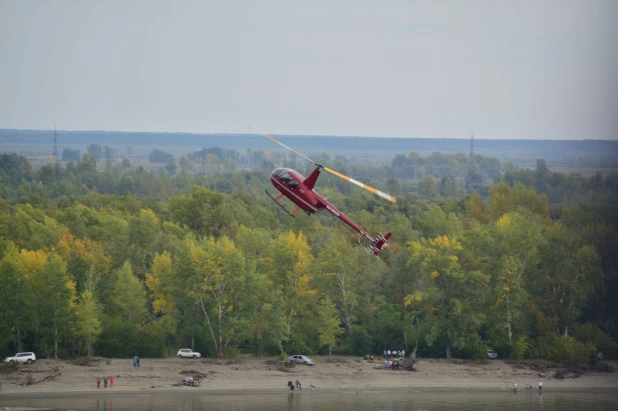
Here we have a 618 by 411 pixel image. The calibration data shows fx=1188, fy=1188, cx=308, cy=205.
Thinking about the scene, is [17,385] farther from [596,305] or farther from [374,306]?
[596,305]

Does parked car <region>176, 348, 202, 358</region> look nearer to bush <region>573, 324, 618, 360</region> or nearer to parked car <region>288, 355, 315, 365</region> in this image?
parked car <region>288, 355, 315, 365</region>

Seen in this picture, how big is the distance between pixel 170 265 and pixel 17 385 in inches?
757

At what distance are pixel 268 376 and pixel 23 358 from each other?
59.5ft

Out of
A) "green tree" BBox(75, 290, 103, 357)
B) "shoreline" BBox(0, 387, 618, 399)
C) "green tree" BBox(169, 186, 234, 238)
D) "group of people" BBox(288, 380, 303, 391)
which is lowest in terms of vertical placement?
"shoreline" BBox(0, 387, 618, 399)

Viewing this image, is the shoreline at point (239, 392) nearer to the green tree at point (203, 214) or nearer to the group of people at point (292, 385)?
the group of people at point (292, 385)

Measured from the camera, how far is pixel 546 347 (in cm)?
9675

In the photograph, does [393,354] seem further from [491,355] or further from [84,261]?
[84,261]

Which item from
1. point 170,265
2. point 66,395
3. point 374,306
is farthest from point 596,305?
point 66,395

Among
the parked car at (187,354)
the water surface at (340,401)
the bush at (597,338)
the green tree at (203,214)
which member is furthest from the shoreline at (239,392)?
the green tree at (203,214)

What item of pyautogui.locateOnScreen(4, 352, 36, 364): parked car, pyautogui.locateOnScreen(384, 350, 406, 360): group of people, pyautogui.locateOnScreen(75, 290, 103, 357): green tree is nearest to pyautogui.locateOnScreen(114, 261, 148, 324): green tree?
pyautogui.locateOnScreen(75, 290, 103, 357): green tree

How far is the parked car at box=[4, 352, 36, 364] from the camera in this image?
86812 millimetres

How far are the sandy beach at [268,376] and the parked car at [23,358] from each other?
2.05ft

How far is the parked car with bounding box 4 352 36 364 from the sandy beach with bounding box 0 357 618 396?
62cm

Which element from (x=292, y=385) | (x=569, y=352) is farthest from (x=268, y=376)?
(x=569, y=352)
